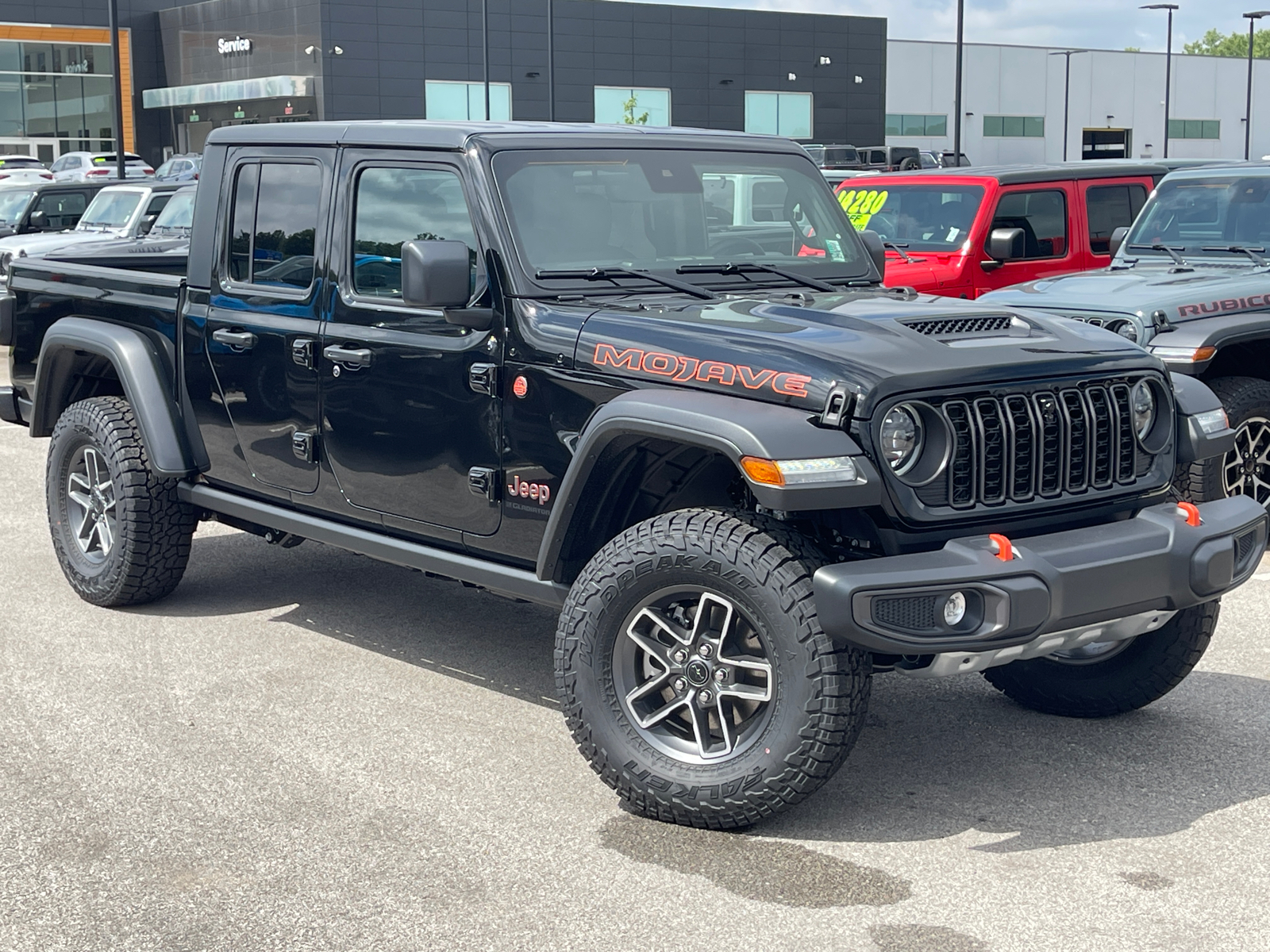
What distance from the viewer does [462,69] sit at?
5628cm

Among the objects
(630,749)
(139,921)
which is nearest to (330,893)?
(139,921)

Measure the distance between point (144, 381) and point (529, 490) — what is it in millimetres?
2198

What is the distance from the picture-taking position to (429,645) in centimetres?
609

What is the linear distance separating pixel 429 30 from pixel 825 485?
5423 cm

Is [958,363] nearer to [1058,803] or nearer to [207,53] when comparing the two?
[1058,803]

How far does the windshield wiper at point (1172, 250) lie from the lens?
28.6 feet

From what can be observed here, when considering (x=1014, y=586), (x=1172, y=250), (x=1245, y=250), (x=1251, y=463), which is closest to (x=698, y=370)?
(x=1014, y=586)

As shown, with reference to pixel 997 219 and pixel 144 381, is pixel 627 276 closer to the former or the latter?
pixel 144 381

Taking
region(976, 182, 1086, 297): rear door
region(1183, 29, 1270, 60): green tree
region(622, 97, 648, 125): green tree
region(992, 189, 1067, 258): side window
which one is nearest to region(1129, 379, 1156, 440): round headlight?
region(976, 182, 1086, 297): rear door

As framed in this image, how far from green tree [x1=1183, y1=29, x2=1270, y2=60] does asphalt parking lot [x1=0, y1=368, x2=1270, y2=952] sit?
159756 millimetres

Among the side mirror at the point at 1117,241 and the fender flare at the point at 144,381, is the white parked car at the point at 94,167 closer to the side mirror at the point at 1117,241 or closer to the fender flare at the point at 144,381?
the side mirror at the point at 1117,241

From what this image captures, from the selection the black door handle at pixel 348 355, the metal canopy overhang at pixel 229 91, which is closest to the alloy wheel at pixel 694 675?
the black door handle at pixel 348 355

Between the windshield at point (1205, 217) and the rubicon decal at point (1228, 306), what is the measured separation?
1045 mm

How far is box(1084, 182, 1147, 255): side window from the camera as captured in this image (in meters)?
11.1
